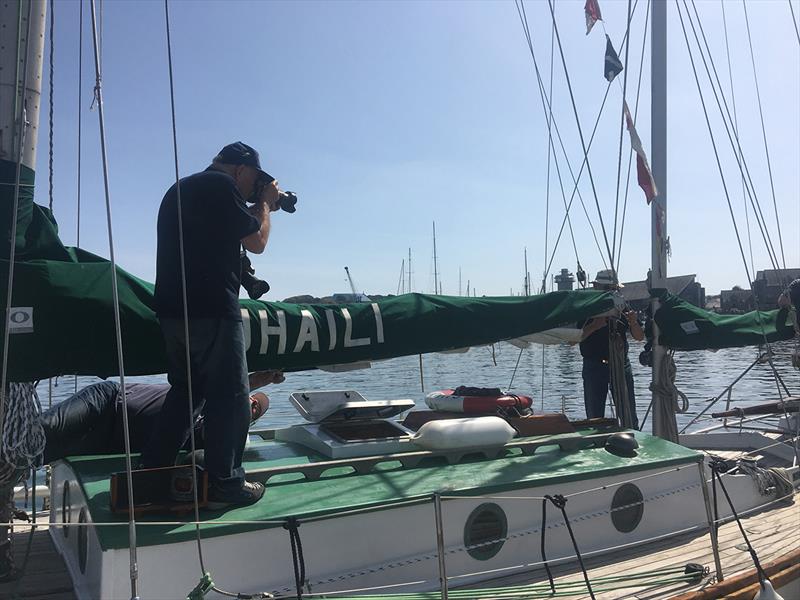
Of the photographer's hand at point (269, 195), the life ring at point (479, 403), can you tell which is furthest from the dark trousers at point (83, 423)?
the life ring at point (479, 403)

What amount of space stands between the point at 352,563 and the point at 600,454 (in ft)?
6.44

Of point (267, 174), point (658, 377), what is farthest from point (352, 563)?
point (658, 377)

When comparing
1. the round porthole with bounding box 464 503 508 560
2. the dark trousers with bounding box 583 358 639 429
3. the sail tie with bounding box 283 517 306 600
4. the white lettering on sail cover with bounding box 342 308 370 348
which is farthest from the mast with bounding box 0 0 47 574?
the dark trousers with bounding box 583 358 639 429

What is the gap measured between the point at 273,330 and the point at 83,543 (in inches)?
56.6

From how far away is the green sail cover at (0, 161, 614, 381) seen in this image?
3135 millimetres

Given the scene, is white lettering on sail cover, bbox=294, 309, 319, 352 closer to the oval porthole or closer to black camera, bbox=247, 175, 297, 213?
black camera, bbox=247, 175, 297, 213

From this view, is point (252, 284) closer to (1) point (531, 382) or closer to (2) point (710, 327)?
(2) point (710, 327)

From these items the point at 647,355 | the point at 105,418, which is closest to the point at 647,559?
the point at 647,355

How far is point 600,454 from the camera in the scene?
4539mm

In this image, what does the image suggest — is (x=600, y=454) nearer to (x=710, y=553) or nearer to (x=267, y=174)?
(x=710, y=553)

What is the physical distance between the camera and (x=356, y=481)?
379 cm

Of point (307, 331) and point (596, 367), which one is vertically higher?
point (307, 331)

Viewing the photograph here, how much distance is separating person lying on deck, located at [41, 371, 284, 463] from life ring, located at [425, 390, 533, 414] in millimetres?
1565

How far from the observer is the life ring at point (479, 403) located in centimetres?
521
